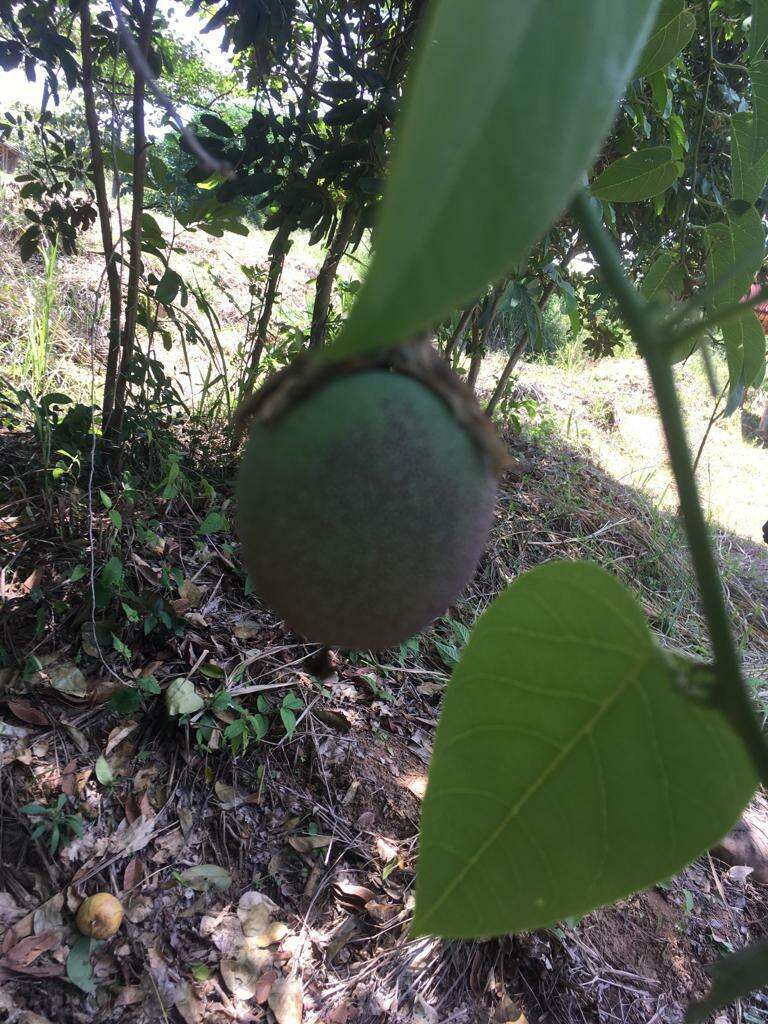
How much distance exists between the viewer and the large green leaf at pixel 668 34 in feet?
3.52

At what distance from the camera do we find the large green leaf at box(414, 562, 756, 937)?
0.50m

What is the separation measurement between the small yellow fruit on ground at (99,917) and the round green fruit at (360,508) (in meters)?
1.30

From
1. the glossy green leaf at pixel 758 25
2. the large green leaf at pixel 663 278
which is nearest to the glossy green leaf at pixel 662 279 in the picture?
the large green leaf at pixel 663 278

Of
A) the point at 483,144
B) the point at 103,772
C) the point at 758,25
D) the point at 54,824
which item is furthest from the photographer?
the point at 103,772

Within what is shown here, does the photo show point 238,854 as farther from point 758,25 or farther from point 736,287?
point 758,25

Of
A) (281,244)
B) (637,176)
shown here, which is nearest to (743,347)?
(637,176)

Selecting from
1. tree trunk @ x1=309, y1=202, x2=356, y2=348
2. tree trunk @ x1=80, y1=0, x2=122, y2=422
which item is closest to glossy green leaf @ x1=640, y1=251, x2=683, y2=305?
tree trunk @ x1=309, y1=202, x2=356, y2=348

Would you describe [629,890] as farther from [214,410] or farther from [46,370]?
[46,370]

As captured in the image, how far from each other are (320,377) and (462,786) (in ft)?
1.02

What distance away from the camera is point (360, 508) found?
0.49 m

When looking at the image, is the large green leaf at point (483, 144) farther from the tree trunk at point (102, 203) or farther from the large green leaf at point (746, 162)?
the tree trunk at point (102, 203)

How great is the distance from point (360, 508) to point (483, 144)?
24 cm

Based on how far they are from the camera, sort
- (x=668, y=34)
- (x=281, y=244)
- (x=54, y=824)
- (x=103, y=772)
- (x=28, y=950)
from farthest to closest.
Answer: (x=281, y=244), (x=103, y=772), (x=54, y=824), (x=28, y=950), (x=668, y=34)

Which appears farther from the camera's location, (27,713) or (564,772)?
(27,713)
